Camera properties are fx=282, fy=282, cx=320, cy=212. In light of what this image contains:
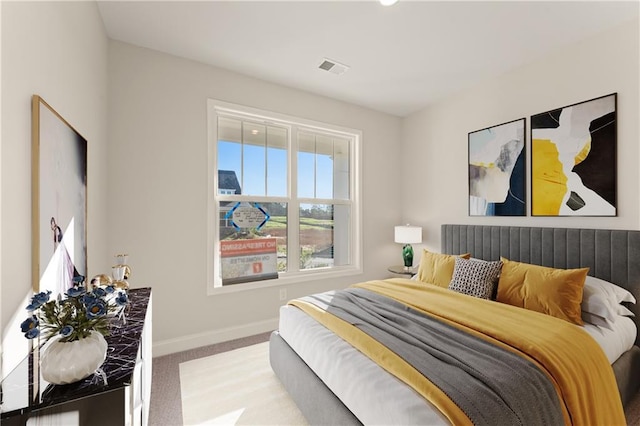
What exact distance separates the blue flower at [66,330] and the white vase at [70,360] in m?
0.04

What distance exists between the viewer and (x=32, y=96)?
113 centimetres

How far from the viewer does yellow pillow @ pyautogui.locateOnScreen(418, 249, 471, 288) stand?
2672 mm

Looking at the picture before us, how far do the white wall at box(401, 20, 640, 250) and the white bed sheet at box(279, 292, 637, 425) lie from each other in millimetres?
988

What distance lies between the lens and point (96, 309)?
35.8 inches

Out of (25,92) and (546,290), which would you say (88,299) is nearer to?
(25,92)

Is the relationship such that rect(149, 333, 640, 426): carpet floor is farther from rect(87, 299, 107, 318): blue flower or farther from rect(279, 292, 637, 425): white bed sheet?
rect(87, 299, 107, 318): blue flower

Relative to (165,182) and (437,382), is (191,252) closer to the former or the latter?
(165,182)

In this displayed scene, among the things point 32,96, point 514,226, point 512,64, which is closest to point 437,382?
point 32,96

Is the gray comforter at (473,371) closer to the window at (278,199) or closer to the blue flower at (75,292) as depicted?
the blue flower at (75,292)

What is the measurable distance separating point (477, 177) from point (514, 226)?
0.66 metres

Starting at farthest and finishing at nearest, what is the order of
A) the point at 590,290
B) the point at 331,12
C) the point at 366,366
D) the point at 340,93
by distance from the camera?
the point at 340,93 → the point at 331,12 → the point at 590,290 → the point at 366,366

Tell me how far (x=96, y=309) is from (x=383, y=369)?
1.20 meters

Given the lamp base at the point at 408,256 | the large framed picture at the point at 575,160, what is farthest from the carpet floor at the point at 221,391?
the lamp base at the point at 408,256

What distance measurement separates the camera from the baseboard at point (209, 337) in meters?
2.62
